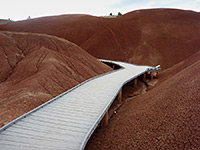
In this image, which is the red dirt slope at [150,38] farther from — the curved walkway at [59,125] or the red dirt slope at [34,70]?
the curved walkway at [59,125]

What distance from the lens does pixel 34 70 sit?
1145 cm

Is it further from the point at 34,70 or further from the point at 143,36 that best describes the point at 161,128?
the point at 143,36

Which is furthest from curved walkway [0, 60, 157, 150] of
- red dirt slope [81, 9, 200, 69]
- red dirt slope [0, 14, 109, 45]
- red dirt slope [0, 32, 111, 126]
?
red dirt slope [0, 14, 109, 45]

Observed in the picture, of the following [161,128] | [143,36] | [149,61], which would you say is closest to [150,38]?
[143,36]

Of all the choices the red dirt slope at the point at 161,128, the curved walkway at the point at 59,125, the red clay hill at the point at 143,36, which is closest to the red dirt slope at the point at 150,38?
the red clay hill at the point at 143,36

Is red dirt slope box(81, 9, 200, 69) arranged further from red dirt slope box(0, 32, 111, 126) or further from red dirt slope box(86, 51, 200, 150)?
red dirt slope box(86, 51, 200, 150)

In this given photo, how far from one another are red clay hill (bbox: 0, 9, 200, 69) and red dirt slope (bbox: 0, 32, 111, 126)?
13.6 m

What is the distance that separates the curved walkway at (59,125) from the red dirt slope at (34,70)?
1629 millimetres

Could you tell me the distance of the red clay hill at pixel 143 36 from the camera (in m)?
26.7

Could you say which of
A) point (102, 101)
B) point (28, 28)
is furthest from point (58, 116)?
point (28, 28)

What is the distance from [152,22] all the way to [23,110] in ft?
109

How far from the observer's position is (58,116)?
531cm

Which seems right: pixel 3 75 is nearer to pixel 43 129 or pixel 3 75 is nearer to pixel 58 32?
pixel 43 129

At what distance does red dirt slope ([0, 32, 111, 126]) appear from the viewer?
25.4 ft
